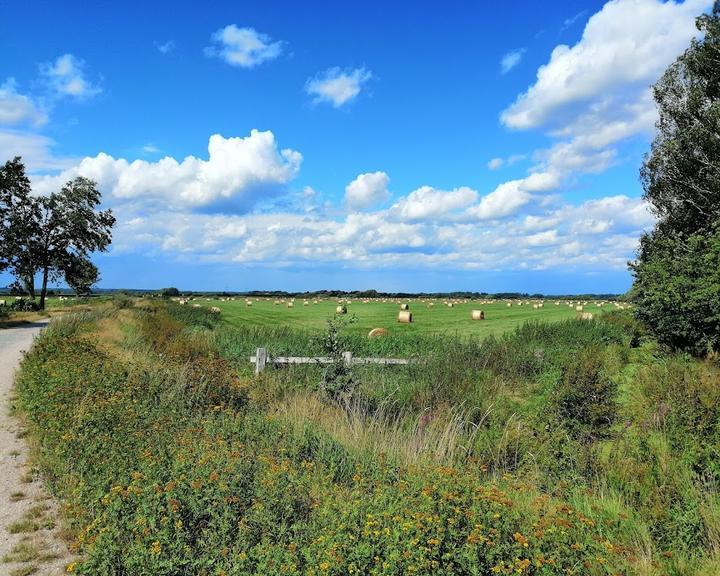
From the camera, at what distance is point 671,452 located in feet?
31.7

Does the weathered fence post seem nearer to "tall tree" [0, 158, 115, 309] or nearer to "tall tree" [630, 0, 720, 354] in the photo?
"tall tree" [630, 0, 720, 354]

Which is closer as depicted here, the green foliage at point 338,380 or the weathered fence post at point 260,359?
the green foliage at point 338,380

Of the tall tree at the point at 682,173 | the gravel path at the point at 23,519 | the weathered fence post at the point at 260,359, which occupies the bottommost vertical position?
the gravel path at the point at 23,519

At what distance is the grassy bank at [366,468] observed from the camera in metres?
4.81

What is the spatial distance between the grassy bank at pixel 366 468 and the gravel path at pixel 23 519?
0.27 m

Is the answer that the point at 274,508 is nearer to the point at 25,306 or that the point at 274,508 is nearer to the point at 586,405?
the point at 586,405

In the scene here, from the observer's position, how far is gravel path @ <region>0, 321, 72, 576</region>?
5496 mm

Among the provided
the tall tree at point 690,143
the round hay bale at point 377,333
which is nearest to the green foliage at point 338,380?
the round hay bale at point 377,333

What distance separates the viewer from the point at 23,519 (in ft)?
21.2

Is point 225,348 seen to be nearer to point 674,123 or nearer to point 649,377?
point 649,377

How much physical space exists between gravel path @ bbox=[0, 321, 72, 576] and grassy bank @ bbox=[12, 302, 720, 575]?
0.27 meters

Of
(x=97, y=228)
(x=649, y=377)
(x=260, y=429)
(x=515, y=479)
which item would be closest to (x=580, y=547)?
(x=515, y=479)

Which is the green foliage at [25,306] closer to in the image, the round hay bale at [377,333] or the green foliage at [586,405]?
the round hay bale at [377,333]

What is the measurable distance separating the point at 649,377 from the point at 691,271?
5914 millimetres
